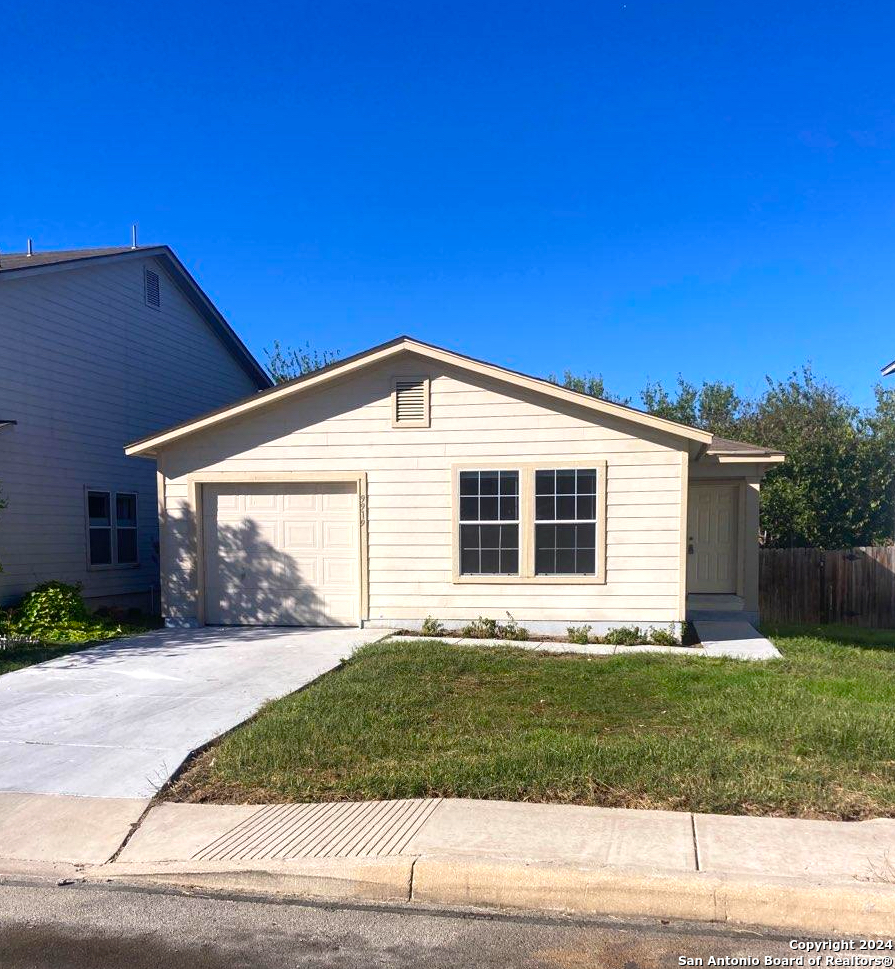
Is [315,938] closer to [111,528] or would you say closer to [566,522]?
[566,522]

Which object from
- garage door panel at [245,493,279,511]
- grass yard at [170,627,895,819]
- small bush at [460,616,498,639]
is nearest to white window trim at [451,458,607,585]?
small bush at [460,616,498,639]

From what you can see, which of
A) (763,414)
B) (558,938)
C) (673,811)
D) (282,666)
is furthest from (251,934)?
(763,414)

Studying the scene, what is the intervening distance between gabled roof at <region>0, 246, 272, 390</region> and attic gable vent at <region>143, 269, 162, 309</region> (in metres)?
0.35

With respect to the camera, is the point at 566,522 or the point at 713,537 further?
the point at 713,537

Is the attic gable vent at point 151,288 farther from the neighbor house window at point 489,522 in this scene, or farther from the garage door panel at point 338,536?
the neighbor house window at point 489,522

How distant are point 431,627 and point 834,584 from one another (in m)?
9.29

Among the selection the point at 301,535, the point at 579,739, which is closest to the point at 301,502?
the point at 301,535

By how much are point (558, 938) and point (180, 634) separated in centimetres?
933

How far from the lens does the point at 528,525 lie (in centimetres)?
1192

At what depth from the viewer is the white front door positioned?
573 inches

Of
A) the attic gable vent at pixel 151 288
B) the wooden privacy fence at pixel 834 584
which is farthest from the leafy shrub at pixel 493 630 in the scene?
the attic gable vent at pixel 151 288

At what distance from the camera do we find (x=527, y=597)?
12.0 meters

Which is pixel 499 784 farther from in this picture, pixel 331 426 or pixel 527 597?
pixel 331 426

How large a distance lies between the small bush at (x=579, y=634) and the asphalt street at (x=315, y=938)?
7258 mm
